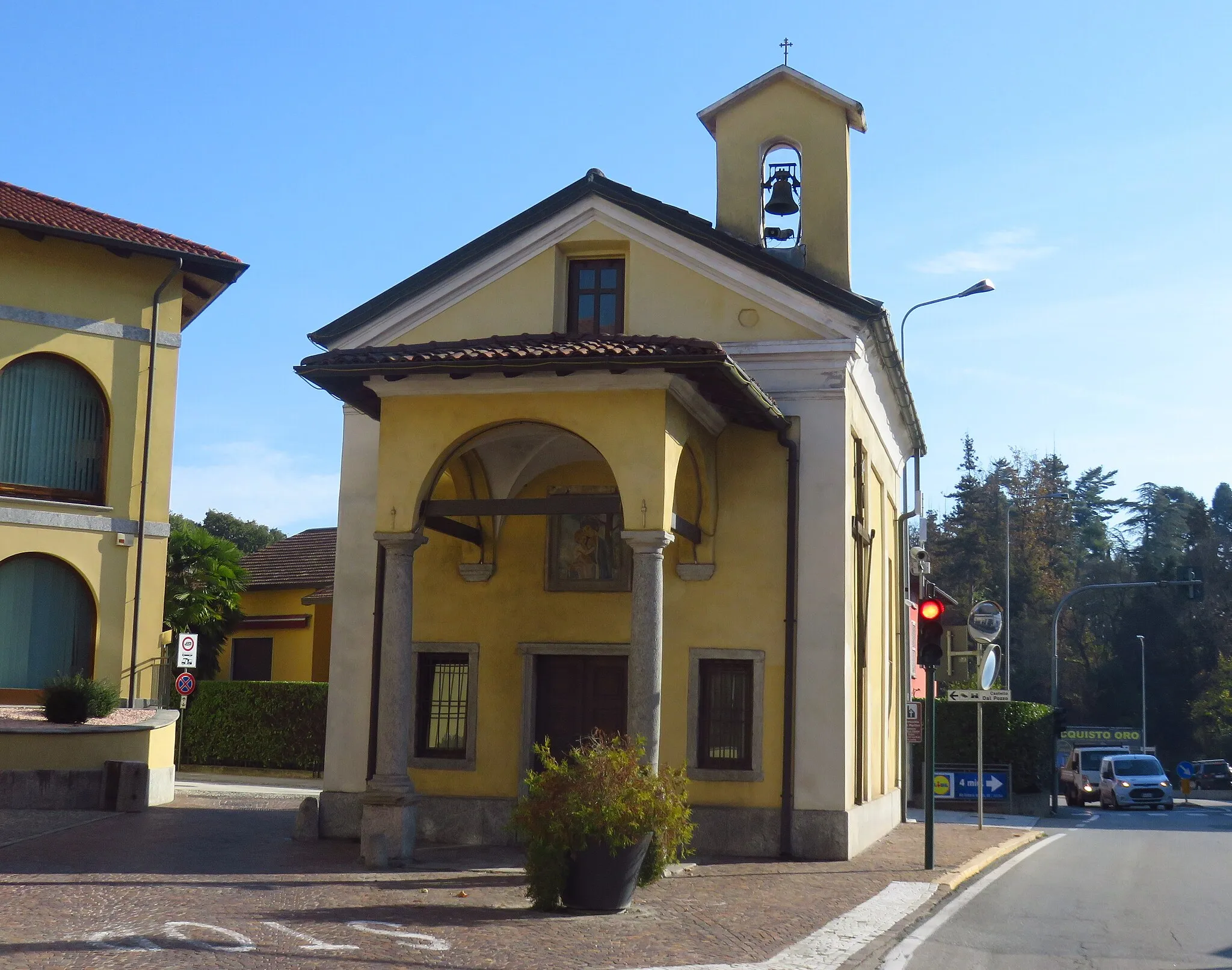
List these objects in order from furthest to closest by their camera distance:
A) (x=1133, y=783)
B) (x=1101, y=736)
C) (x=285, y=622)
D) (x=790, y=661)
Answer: (x=1101, y=736), (x=285, y=622), (x=1133, y=783), (x=790, y=661)

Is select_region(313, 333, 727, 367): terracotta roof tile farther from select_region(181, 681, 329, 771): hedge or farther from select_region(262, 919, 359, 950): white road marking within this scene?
select_region(181, 681, 329, 771): hedge

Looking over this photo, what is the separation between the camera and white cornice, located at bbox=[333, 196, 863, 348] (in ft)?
52.4

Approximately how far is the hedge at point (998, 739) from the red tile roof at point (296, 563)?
1657 cm

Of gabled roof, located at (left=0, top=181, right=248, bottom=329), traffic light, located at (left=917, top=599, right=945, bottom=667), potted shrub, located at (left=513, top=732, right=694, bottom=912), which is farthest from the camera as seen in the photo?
gabled roof, located at (left=0, top=181, right=248, bottom=329)

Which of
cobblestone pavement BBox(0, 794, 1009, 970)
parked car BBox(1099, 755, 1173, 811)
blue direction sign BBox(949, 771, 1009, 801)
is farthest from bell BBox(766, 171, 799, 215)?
parked car BBox(1099, 755, 1173, 811)

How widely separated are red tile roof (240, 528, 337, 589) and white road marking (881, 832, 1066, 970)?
77.2ft

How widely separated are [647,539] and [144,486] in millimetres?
10794

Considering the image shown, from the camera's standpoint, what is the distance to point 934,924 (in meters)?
10.7

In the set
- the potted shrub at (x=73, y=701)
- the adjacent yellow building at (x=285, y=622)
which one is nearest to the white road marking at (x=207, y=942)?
the potted shrub at (x=73, y=701)

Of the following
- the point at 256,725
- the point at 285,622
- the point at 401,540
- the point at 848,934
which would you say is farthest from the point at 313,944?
the point at 285,622

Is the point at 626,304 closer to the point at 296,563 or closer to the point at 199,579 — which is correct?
the point at 199,579

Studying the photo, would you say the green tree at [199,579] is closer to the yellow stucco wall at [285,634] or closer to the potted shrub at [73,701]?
the yellow stucco wall at [285,634]

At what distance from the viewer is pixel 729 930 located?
389 inches

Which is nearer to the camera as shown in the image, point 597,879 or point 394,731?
point 597,879
